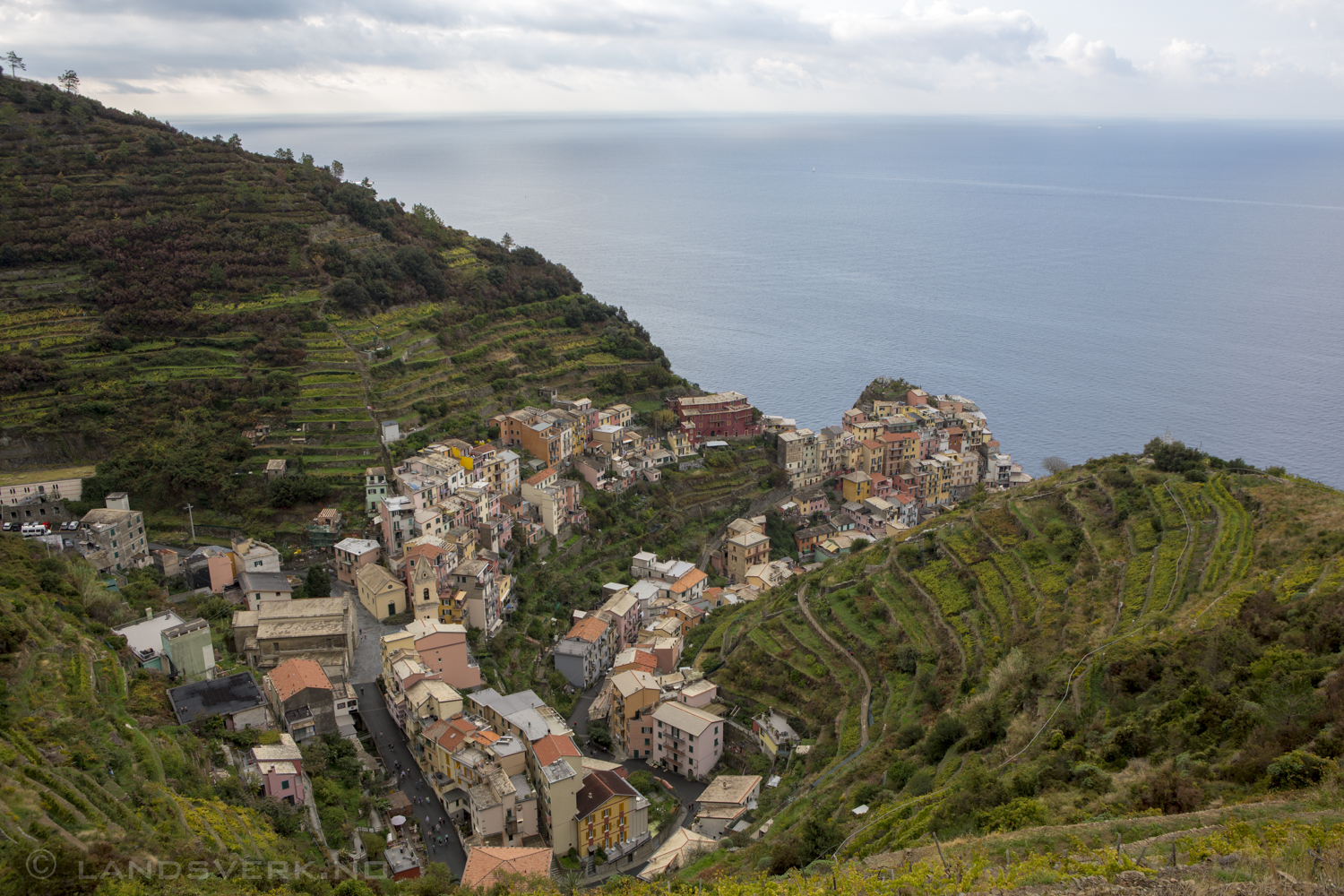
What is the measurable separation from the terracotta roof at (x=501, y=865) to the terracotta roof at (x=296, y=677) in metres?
5.81

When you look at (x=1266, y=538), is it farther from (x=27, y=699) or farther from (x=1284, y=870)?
(x=27, y=699)

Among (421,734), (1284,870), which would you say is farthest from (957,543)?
(1284,870)

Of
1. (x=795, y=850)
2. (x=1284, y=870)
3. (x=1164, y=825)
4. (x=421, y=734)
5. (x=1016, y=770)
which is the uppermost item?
(x=1284, y=870)

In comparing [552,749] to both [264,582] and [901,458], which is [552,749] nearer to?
[264,582]

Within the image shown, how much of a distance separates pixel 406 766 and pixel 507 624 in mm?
6327

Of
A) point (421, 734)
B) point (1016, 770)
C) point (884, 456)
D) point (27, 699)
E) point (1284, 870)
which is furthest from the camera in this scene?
point (884, 456)

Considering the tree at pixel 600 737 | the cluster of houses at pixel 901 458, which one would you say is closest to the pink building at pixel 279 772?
the tree at pixel 600 737

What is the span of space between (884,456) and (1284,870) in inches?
1157

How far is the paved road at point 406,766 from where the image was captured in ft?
53.2

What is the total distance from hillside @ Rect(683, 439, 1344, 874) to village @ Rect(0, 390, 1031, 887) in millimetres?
2074

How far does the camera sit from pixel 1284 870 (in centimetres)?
686

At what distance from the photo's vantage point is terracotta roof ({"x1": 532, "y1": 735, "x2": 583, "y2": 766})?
17359 millimetres

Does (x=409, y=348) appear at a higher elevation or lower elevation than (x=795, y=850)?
higher

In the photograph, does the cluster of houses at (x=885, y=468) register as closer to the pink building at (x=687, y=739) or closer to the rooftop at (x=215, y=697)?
the pink building at (x=687, y=739)
